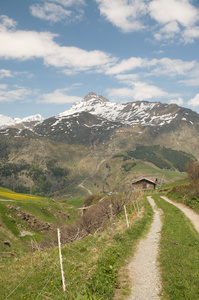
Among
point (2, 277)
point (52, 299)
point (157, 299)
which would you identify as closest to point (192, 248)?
point (157, 299)

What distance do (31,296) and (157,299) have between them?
580cm

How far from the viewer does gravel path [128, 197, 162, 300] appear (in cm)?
970

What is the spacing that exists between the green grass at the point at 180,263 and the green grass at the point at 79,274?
2.37 m

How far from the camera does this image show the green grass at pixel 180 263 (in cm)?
939

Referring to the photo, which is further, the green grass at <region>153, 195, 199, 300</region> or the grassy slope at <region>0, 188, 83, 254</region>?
the grassy slope at <region>0, 188, 83, 254</region>

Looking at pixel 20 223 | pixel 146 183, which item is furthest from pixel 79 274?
pixel 146 183

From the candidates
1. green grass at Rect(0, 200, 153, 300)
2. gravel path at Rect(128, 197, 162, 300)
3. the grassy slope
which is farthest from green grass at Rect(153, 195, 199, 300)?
the grassy slope

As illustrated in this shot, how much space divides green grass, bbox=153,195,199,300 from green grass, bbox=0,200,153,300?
2371mm

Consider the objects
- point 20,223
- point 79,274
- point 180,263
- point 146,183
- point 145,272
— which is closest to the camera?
point 79,274

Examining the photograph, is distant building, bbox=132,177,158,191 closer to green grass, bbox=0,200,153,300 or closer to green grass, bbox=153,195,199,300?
green grass, bbox=153,195,199,300

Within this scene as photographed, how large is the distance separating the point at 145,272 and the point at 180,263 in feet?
7.14

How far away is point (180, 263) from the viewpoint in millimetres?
12328

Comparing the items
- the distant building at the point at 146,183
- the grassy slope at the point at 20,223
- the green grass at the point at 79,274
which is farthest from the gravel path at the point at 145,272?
the distant building at the point at 146,183

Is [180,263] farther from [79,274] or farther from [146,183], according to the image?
[146,183]
